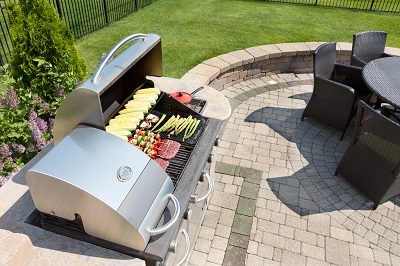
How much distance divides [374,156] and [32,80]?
4.89 m

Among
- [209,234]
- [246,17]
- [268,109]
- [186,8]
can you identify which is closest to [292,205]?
[209,234]

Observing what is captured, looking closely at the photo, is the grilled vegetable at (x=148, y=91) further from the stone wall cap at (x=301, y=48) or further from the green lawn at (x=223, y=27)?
the stone wall cap at (x=301, y=48)

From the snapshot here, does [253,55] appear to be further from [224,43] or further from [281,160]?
[281,160]

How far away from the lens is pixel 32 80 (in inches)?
174

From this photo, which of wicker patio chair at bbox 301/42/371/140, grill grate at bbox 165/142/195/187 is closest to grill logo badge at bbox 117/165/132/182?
grill grate at bbox 165/142/195/187

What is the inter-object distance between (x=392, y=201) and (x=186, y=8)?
30.0 ft

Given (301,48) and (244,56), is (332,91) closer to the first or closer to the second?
(244,56)

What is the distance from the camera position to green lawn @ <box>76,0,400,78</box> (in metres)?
8.05

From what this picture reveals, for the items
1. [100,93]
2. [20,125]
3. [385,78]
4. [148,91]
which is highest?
[100,93]

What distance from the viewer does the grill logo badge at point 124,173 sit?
6.84 ft

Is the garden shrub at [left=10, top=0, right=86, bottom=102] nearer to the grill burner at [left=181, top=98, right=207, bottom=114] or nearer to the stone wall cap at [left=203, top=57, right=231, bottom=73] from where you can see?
the grill burner at [left=181, top=98, right=207, bottom=114]

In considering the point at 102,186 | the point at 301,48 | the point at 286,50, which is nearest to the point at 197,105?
the point at 102,186

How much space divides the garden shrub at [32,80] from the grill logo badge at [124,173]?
7.76 ft

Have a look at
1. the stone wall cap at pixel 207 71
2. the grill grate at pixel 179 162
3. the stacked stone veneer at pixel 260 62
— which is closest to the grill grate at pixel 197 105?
the grill grate at pixel 179 162
